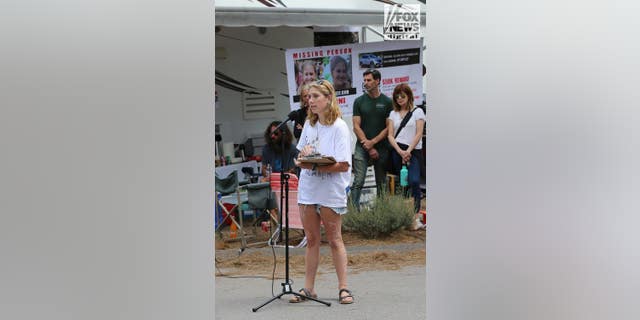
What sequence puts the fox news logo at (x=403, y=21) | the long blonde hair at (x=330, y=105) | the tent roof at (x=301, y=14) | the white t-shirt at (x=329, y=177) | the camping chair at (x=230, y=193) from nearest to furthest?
the white t-shirt at (x=329, y=177), the long blonde hair at (x=330, y=105), the tent roof at (x=301, y=14), the camping chair at (x=230, y=193), the fox news logo at (x=403, y=21)

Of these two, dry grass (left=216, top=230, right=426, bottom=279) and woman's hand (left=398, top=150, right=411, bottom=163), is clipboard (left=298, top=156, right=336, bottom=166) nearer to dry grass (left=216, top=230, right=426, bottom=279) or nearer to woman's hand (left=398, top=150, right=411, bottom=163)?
dry grass (left=216, top=230, right=426, bottom=279)

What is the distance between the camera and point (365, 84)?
34.2ft

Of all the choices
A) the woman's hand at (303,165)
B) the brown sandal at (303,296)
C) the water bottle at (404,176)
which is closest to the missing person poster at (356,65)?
the water bottle at (404,176)

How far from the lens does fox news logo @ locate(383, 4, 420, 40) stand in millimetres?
10086

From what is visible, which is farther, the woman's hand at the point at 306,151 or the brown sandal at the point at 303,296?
the brown sandal at the point at 303,296

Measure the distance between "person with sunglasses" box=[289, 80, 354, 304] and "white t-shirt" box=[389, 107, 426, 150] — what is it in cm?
371

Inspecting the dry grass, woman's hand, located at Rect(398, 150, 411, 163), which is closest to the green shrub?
the dry grass

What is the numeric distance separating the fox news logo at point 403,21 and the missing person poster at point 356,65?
0.30m

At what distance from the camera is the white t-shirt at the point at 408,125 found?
10.2 meters

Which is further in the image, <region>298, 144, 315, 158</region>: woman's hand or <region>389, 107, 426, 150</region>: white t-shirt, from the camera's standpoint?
<region>389, 107, 426, 150</region>: white t-shirt

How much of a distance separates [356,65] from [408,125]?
95 centimetres

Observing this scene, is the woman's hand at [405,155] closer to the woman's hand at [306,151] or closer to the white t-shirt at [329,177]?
the white t-shirt at [329,177]
